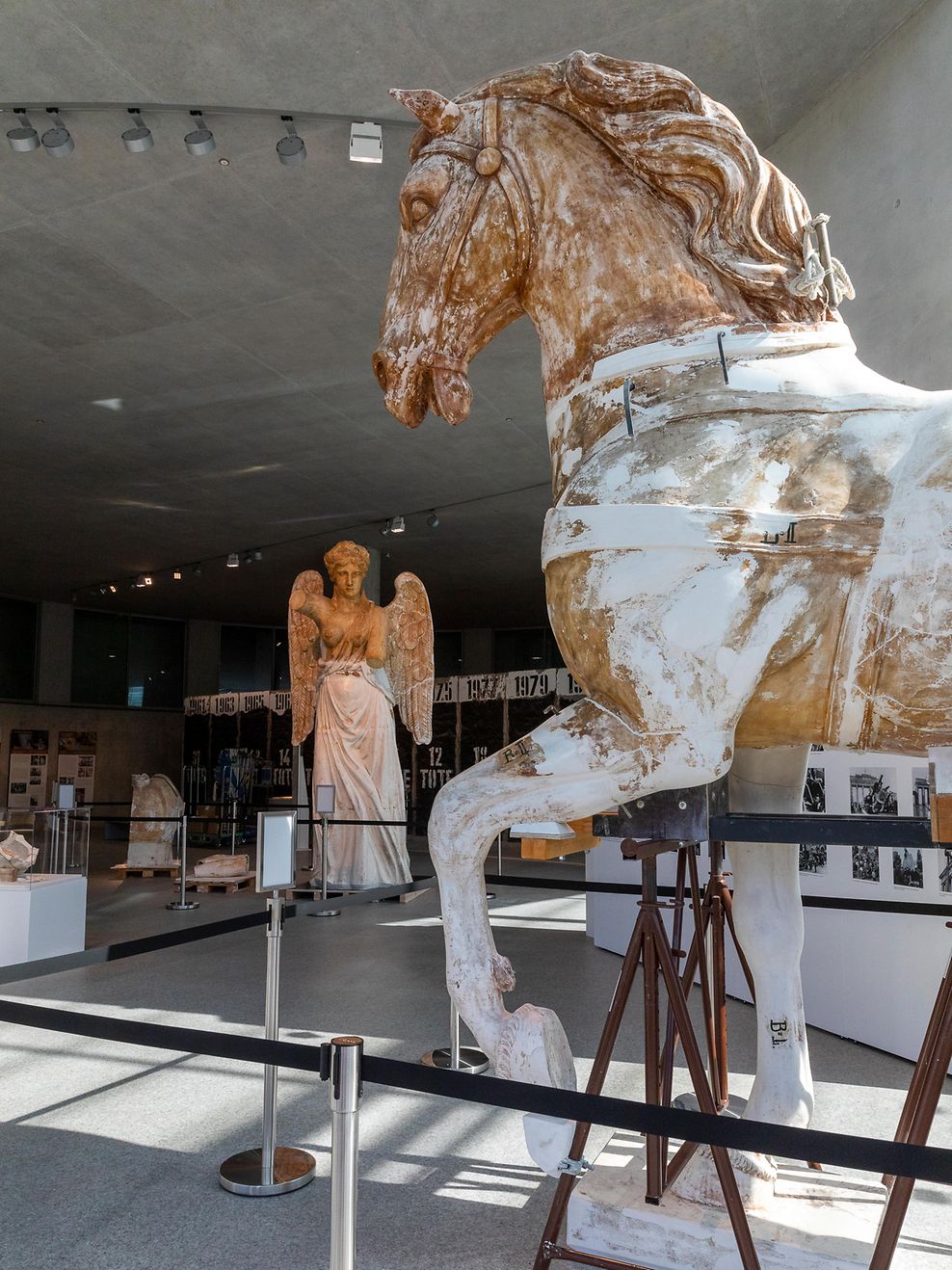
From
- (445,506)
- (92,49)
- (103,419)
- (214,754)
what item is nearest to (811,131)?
(92,49)

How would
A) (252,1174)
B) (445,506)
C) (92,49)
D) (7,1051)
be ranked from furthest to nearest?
(445,506) < (92,49) < (7,1051) < (252,1174)

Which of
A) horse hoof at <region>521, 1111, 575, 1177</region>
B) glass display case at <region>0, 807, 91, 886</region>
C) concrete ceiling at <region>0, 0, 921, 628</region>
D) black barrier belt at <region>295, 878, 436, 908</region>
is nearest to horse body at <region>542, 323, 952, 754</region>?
horse hoof at <region>521, 1111, 575, 1177</region>

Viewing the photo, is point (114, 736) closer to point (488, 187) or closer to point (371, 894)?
point (371, 894)

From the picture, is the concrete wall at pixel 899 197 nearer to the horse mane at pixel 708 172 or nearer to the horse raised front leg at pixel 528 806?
the horse mane at pixel 708 172

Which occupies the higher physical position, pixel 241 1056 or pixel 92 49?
pixel 92 49

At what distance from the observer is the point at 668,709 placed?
1632 millimetres

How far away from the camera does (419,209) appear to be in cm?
202

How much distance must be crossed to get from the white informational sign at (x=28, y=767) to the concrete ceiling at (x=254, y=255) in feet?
21.7

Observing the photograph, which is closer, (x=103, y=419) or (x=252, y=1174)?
(x=252, y=1174)

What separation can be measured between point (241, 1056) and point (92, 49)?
15.4 feet

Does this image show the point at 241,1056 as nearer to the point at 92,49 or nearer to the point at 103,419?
the point at 92,49

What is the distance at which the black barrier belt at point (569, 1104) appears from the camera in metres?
1.18

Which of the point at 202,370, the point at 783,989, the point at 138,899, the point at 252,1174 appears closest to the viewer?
the point at 783,989

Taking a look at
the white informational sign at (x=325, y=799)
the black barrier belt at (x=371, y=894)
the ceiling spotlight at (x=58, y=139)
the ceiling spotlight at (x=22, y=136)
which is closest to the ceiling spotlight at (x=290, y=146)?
the ceiling spotlight at (x=58, y=139)
